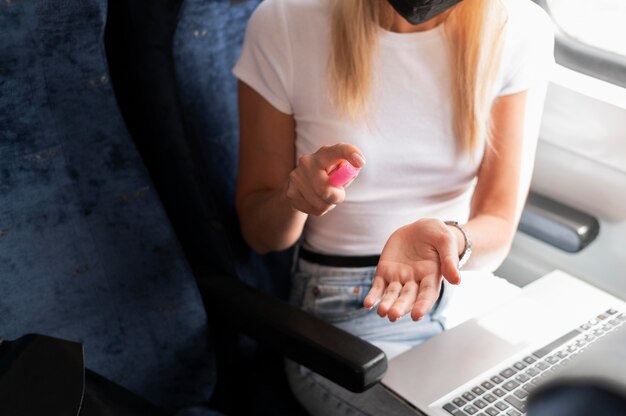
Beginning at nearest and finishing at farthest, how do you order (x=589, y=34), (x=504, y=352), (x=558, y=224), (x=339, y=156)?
(x=339, y=156) → (x=504, y=352) → (x=558, y=224) → (x=589, y=34)

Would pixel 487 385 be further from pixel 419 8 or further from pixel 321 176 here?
pixel 419 8

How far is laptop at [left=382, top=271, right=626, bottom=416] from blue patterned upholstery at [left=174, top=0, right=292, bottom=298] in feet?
1.27

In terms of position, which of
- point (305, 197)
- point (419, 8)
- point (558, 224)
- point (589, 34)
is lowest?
point (558, 224)

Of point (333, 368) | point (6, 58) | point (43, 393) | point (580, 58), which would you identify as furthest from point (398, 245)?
point (580, 58)

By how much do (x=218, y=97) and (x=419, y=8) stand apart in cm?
43

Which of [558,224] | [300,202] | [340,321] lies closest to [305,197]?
[300,202]

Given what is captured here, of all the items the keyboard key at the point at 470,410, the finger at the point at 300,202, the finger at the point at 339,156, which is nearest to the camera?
the finger at the point at 339,156

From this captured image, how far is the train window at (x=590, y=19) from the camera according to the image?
1.78 meters

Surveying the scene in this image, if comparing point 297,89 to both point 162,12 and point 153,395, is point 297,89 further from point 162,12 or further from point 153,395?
point 153,395

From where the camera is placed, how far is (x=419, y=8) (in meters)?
1.25

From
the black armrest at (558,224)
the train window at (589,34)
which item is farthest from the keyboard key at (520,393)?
the train window at (589,34)

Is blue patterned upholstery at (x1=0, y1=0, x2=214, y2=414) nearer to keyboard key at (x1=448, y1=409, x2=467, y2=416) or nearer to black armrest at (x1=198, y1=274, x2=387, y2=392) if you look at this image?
black armrest at (x1=198, y1=274, x2=387, y2=392)

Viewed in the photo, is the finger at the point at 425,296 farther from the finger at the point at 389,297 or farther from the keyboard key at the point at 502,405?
the keyboard key at the point at 502,405

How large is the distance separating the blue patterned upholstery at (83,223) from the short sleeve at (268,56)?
0.23 meters
